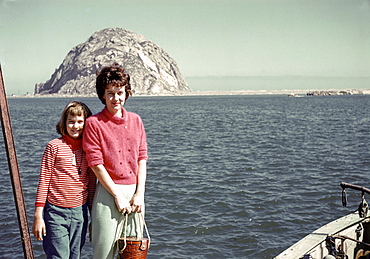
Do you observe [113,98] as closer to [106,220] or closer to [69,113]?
[69,113]

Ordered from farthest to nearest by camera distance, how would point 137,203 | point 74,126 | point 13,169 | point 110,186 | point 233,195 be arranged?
1. point 233,195
2. point 74,126
3. point 137,203
4. point 110,186
5. point 13,169

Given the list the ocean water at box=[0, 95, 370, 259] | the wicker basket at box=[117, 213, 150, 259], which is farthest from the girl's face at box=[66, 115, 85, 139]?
the ocean water at box=[0, 95, 370, 259]

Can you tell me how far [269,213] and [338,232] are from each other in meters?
6.63

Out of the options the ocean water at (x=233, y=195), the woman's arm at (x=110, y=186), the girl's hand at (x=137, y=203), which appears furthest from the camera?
the ocean water at (x=233, y=195)

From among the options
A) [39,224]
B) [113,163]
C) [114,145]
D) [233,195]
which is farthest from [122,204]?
[233,195]

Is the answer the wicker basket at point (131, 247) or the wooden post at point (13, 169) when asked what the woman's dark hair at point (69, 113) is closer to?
the wooden post at point (13, 169)

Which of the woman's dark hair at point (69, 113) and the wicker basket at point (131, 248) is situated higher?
the woman's dark hair at point (69, 113)

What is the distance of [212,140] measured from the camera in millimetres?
32219

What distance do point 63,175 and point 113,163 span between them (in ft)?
1.74

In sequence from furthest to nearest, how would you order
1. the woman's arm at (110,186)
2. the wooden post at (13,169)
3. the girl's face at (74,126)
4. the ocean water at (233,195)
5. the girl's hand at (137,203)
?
the ocean water at (233,195)
the girl's face at (74,126)
the girl's hand at (137,203)
the woman's arm at (110,186)
the wooden post at (13,169)

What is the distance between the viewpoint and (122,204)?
13.0 ft

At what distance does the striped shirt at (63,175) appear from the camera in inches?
160

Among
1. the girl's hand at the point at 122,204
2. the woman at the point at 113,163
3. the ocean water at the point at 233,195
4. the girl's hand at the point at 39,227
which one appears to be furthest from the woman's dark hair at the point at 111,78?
the ocean water at the point at 233,195

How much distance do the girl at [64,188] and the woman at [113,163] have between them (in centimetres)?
22
